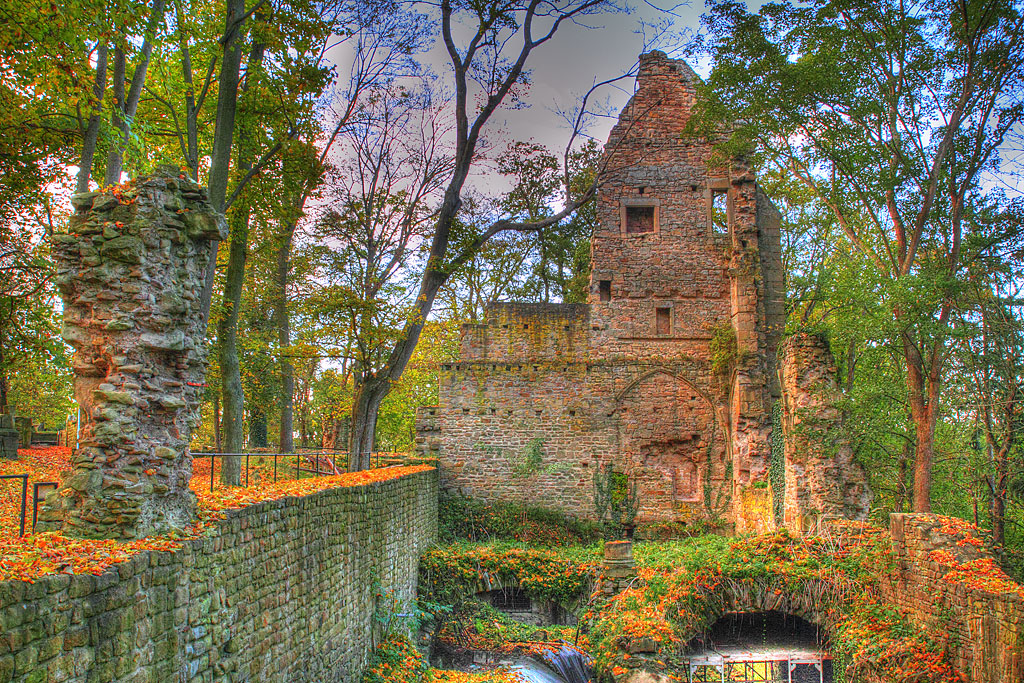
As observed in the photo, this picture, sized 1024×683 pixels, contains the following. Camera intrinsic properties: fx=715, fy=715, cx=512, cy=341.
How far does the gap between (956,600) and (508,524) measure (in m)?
9.88

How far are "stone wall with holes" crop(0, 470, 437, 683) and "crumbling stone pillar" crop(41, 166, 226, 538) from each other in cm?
59

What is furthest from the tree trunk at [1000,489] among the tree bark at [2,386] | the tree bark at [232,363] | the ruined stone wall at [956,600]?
the tree bark at [2,386]

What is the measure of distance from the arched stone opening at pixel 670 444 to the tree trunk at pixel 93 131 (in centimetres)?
1253

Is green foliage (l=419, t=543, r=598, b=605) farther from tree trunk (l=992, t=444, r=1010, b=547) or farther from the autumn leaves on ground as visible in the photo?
tree trunk (l=992, t=444, r=1010, b=547)

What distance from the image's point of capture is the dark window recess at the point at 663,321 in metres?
18.7

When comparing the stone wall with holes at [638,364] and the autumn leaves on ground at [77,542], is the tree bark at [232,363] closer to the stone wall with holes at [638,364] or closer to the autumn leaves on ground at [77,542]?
the autumn leaves on ground at [77,542]

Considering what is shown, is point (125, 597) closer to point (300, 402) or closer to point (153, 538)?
point (153, 538)

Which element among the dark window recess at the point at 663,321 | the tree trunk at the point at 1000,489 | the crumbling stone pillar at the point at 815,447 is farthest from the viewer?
the dark window recess at the point at 663,321

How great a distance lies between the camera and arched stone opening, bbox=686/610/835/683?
12258 mm

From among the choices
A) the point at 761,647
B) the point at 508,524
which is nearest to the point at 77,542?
the point at 761,647

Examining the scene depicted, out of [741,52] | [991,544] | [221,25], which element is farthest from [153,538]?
[741,52]

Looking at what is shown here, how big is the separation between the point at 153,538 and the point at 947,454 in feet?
51.5

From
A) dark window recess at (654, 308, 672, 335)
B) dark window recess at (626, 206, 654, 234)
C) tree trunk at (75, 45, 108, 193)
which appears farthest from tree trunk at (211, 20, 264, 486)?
dark window recess at (654, 308, 672, 335)

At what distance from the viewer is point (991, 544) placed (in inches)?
426
